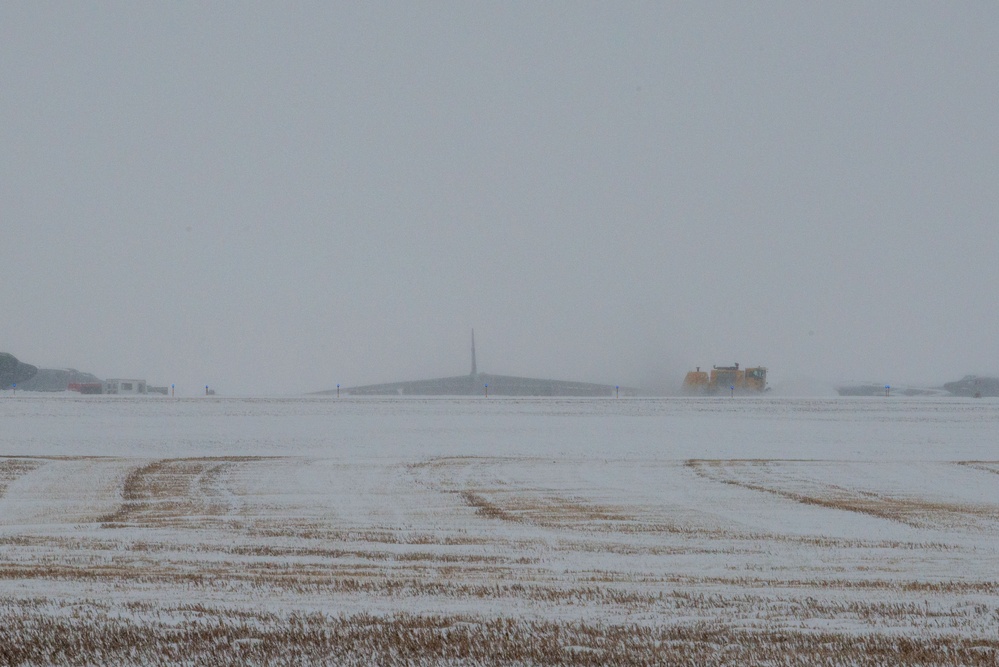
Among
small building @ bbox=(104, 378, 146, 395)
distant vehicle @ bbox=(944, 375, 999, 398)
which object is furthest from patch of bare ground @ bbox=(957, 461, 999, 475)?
distant vehicle @ bbox=(944, 375, 999, 398)

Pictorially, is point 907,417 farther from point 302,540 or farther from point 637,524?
point 302,540

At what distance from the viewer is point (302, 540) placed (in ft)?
34.6

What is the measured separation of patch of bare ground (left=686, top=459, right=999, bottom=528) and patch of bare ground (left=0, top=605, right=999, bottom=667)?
6.96 m

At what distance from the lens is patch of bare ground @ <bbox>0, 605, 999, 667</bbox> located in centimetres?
580

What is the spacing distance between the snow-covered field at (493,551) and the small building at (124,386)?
3176cm

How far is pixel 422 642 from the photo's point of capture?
20.1 ft

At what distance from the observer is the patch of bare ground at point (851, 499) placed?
12.8m

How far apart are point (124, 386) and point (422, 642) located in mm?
56364

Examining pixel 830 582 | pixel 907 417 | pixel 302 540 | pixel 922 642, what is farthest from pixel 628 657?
pixel 907 417

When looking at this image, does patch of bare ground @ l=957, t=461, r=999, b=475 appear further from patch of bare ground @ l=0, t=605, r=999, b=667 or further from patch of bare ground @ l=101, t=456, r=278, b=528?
patch of bare ground @ l=101, t=456, r=278, b=528

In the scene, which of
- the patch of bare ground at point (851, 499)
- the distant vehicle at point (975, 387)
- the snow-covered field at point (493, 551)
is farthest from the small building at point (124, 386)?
the distant vehicle at point (975, 387)

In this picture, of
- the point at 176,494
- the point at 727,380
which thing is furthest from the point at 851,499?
the point at 727,380

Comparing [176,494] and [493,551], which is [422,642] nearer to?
[493,551]

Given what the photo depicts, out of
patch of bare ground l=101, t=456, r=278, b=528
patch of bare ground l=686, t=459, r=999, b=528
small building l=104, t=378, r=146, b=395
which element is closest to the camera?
patch of bare ground l=101, t=456, r=278, b=528
